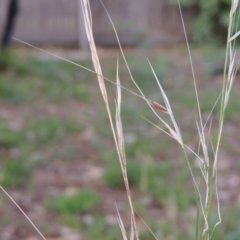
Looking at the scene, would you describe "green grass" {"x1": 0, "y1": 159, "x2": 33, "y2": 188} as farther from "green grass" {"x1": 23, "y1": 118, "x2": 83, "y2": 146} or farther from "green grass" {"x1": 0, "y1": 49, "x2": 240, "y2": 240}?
"green grass" {"x1": 23, "y1": 118, "x2": 83, "y2": 146}

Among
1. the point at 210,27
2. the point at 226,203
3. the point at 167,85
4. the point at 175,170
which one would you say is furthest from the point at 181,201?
the point at 210,27

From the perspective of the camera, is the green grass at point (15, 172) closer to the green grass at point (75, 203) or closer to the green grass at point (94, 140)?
the green grass at point (94, 140)

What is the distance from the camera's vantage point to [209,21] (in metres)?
14.4

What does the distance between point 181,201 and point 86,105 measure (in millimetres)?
→ 2987

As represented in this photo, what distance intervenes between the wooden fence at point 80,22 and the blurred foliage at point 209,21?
1.74 feet

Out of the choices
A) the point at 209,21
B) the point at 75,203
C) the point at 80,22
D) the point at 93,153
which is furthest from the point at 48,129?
the point at 209,21

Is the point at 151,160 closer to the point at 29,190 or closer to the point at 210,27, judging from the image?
the point at 29,190

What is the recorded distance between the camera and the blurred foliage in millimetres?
14148

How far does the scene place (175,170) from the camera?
15.9 feet

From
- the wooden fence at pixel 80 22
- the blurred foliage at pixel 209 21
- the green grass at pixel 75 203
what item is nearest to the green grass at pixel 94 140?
the green grass at pixel 75 203

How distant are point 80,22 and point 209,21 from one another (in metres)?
2.80

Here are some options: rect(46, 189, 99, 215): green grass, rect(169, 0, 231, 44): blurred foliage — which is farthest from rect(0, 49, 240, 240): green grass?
rect(169, 0, 231, 44): blurred foliage

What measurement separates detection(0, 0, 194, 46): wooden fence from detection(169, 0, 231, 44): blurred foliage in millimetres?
531

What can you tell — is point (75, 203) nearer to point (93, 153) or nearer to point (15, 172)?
point (15, 172)
